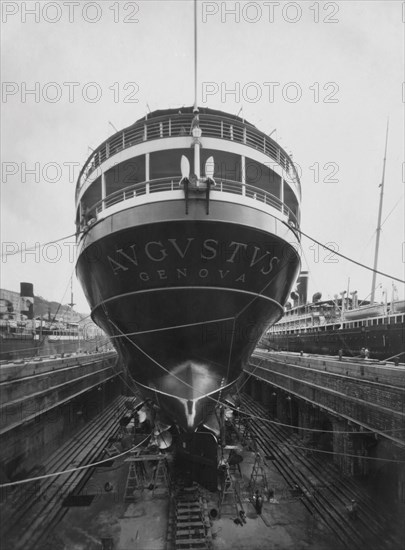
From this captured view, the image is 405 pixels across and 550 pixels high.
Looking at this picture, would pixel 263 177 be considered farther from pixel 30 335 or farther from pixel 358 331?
pixel 30 335

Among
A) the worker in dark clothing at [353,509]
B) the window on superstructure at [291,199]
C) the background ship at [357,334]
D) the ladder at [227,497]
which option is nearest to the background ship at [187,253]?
the window on superstructure at [291,199]

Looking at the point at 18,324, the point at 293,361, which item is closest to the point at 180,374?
the point at 293,361

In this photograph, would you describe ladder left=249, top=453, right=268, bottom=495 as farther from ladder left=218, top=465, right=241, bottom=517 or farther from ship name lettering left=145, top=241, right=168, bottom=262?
ship name lettering left=145, top=241, right=168, bottom=262

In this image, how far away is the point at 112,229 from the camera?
779 centimetres

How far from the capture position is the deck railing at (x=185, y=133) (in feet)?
28.9

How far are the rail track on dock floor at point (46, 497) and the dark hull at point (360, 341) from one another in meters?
12.5

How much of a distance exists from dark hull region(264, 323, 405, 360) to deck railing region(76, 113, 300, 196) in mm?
9057

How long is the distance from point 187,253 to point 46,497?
8.36 metres

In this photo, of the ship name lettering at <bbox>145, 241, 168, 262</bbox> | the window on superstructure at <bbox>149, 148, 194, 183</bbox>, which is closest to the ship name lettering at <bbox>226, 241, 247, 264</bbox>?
the ship name lettering at <bbox>145, 241, 168, 262</bbox>

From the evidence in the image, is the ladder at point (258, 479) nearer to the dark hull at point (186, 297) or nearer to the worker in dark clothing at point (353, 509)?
the worker in dark clothing at point (353, 509)

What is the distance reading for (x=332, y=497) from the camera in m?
9.29

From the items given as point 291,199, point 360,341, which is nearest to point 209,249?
point 291,199

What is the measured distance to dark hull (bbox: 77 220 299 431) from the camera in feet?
24.7

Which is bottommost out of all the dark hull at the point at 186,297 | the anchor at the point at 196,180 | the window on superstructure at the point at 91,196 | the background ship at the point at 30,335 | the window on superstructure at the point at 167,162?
the background ship at the point at 30,335
